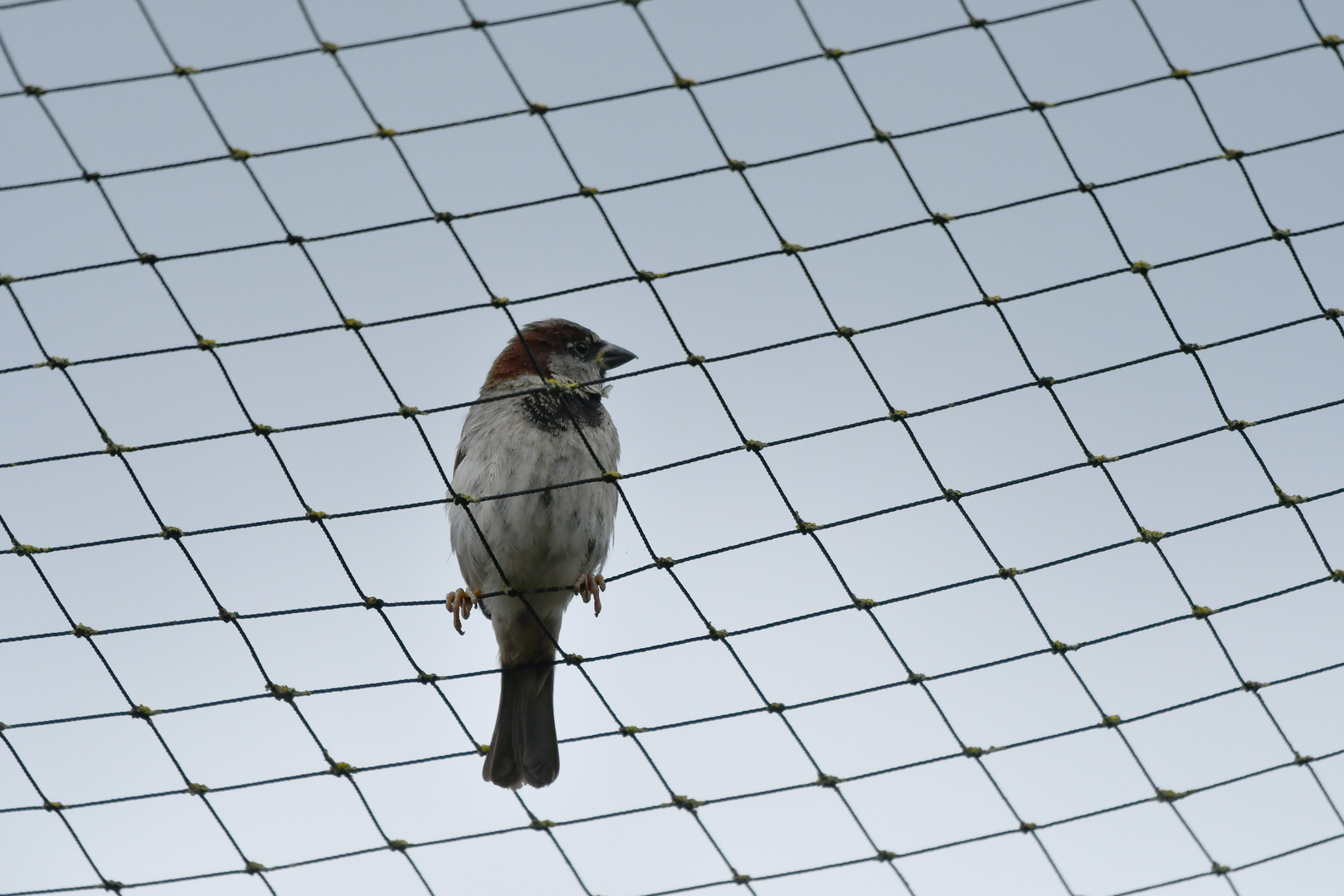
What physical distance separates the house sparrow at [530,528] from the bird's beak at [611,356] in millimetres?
129

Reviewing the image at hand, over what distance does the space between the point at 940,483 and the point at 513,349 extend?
1431 mm

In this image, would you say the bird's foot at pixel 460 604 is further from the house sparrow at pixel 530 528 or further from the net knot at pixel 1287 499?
the net knot at pixel 1287 499

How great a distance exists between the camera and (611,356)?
4137 mm

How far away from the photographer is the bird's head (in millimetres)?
4016

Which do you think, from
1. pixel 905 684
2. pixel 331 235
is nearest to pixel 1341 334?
pixel 905 684

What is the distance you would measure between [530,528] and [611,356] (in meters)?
0.80

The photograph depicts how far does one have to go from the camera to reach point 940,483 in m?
3.40

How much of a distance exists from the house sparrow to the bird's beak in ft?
0.42

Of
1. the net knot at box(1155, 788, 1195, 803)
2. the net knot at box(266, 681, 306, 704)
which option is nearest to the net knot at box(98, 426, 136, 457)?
the net knot at box(266, 681, 306, 704)

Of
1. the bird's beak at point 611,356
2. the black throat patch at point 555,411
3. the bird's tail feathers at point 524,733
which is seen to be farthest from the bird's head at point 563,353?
the bird's tail feathers at point 524,733

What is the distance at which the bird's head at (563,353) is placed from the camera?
4016 mm

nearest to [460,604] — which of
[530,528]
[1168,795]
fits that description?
[530,528]

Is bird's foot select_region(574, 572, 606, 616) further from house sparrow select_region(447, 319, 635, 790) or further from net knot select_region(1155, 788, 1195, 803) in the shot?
net knot select_region(1155, 788, 1195, 803)

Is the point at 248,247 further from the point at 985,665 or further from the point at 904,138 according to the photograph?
the point at 985,665
